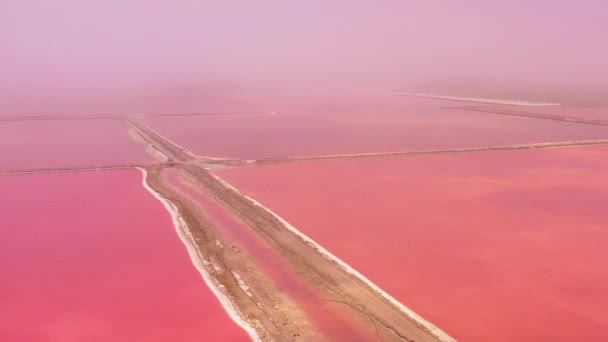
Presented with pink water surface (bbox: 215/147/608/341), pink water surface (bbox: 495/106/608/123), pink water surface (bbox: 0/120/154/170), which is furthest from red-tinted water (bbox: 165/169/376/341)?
pink water surface (bbox: 495/106/608/123)

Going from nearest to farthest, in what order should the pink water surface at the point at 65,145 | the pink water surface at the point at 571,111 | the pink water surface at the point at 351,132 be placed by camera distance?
the pink water surface at the point at 65,145
the pink water surface at the point at 351,132
the pink water surface at the point at 571,111

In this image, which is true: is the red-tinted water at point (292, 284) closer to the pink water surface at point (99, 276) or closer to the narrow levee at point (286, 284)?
the narrow levee at point (286, 284)

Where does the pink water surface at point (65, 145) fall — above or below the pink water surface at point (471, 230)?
below

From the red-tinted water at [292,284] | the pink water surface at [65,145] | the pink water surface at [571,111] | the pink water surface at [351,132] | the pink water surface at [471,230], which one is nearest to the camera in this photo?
the red-tinted water at [292,284]

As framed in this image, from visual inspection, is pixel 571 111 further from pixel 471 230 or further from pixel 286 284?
pixel 286 284

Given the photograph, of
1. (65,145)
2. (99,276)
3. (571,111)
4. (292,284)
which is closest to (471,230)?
(292,284)

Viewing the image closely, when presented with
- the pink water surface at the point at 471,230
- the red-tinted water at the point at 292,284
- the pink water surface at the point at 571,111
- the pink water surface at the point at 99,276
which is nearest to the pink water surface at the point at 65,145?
the pink water surface at the point at 99,276

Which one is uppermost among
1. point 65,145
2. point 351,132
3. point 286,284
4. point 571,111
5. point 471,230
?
point 571,111
